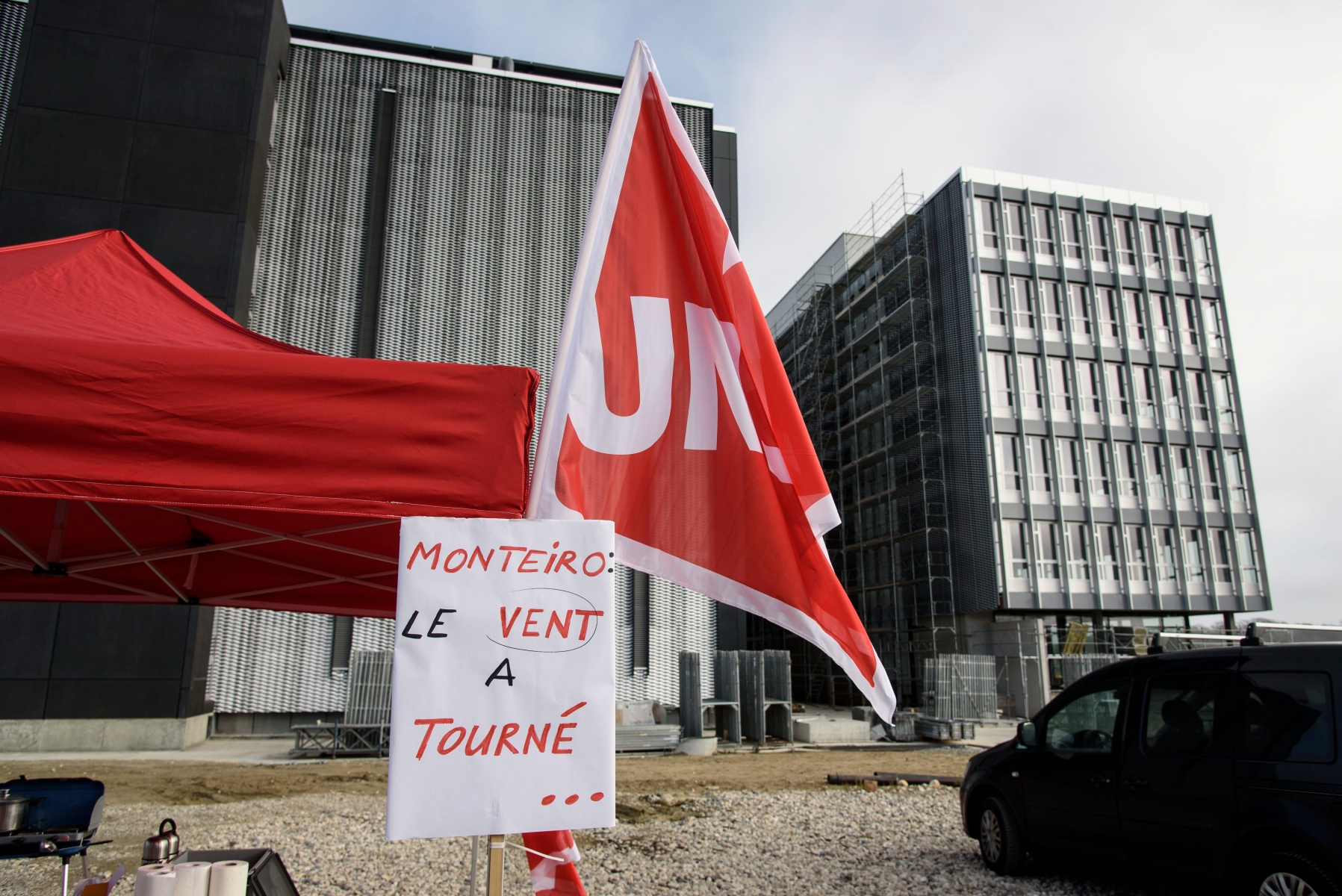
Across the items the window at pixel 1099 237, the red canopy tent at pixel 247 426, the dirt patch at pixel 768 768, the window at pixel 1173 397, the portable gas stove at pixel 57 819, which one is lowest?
the dirt patch at pixel 768 768

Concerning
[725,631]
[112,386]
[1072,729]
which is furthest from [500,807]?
[725,631]

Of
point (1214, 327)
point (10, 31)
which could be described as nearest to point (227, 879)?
point (10, 31)

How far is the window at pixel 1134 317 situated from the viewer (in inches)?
1254

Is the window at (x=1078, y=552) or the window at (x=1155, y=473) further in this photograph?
the window at (x=1155, y=473)

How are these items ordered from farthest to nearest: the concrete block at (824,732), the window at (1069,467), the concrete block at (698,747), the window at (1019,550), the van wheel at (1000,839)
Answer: the window at (1069,467)
the window at (1019,550)
the concrete block at (824,732)
the concrete block at (698,747)
the van wheel at (1000,839)

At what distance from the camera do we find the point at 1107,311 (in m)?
31.9

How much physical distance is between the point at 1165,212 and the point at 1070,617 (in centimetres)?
1665

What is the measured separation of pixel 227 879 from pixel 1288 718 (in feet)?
18.0

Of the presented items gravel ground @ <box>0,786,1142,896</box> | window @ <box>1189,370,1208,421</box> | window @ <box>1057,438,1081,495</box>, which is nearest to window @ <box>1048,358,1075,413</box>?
window @ <box>1057,438,1081,495</box>

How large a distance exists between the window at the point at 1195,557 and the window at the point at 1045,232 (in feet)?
37.4

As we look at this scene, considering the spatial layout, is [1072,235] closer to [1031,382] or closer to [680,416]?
[1031,382]

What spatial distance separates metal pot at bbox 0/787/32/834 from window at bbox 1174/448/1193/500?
33976 millimetres

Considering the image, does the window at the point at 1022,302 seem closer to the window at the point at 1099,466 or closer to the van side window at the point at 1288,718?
the window at the point at 1099,466

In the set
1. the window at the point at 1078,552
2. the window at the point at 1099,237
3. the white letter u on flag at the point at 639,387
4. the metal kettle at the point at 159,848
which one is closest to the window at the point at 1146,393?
the window at the point at 1099,237
